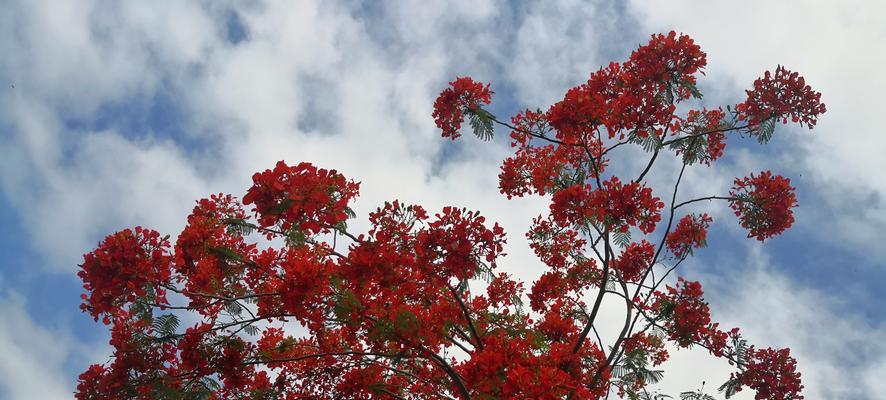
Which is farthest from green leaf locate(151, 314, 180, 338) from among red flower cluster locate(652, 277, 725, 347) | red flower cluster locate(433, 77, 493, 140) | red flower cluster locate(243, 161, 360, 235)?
red flower cluster locate(652, 277, 725, 347)

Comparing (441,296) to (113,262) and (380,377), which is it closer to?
(380,377)

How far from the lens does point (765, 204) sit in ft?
22.4

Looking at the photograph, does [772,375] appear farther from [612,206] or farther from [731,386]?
[612,206]

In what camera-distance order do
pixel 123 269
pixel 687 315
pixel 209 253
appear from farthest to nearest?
1. pixel 687 315
2. pixel 209 253
3. pixel 123 269

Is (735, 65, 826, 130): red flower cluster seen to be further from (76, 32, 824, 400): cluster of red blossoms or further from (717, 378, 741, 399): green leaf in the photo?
(717, 378, 741, 399): green leaf

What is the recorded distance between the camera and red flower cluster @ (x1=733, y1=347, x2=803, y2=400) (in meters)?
6.77

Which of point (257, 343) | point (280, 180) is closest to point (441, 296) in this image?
point (257, 343)

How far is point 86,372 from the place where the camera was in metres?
5.68

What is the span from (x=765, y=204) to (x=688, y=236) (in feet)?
3.40

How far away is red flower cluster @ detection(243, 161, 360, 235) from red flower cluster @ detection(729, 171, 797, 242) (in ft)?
15.3

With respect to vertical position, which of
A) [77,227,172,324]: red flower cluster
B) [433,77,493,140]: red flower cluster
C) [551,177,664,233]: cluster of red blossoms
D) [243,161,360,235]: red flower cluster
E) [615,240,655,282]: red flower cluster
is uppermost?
[433,77,493,140]: red flower cluster

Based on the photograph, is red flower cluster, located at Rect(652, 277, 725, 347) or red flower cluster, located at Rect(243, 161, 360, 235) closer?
red flower cluster, located at Rect(243, 161, 360, 235)

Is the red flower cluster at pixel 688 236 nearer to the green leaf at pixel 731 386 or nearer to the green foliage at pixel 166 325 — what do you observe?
the green leaf at pixel 731 386

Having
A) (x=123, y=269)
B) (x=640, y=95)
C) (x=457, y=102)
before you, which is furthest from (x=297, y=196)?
(x=640, y=95)
